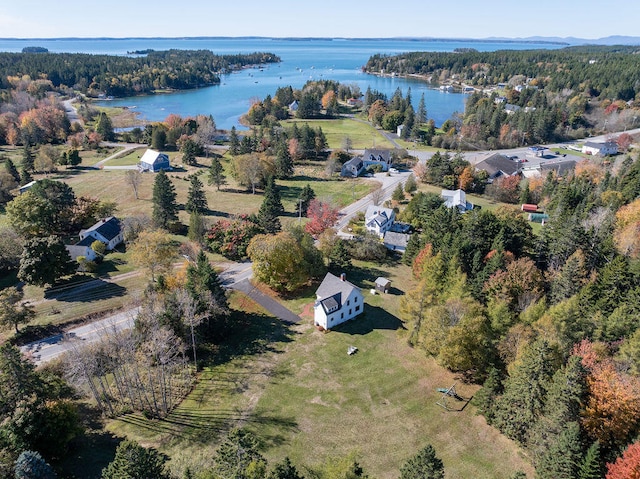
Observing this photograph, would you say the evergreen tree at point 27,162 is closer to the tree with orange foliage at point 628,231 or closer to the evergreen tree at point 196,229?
the evergreen tree at point 196,229

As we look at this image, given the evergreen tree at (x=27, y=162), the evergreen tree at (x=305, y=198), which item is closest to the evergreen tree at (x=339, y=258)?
the evergreen tree at (x=305, y=198)

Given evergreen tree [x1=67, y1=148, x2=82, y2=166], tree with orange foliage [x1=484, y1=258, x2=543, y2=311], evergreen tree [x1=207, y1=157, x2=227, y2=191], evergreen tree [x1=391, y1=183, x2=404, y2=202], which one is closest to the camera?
tree with orange foliage [x1=484, y1=258, x2=543, y2=311]

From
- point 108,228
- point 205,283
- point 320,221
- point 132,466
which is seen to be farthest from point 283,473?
point 108,228

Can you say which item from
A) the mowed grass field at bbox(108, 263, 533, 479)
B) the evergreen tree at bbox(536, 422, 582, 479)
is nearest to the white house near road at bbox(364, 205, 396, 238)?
the mowed grass field at bbox(108, 263, 533, 479)

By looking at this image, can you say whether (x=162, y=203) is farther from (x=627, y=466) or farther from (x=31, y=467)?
(x=627, y=466)

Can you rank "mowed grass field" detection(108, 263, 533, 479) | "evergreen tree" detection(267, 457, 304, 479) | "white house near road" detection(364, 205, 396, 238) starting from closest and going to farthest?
"evergreen tree" detection(267, 457, 304, 479), "mowed grass field" detection(108, 263, 533, 479), "white house near road" detection(364, 205, 396, 238)

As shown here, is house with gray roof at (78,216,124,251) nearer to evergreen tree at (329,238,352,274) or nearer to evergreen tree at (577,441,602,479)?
evergreen tree at (329,238,352,274)
